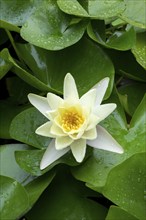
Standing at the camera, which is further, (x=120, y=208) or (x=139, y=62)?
(x=139, y=62)

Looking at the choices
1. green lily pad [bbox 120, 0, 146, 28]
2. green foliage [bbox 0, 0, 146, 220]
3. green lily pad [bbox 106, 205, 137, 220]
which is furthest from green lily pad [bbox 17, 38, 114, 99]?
green lily pad [bbox 106, 205, 137, 220]

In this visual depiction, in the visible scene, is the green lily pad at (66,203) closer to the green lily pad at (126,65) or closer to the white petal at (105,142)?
the white petal at (105,142)

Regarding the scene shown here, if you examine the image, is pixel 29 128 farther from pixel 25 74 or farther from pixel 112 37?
pixel 112 37

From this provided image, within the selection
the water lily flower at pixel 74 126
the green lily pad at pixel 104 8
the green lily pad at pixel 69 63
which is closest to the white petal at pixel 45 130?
the water lily flower at pixel 74 126

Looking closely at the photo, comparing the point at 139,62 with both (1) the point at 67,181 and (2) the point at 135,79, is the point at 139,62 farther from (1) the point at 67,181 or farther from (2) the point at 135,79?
(1) the point at 67,181

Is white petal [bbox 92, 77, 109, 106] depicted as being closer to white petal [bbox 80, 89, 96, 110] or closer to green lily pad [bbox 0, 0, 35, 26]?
white petal [bbox 80, 89, 96, 110]

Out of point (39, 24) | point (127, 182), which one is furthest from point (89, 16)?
point (127, 182)
